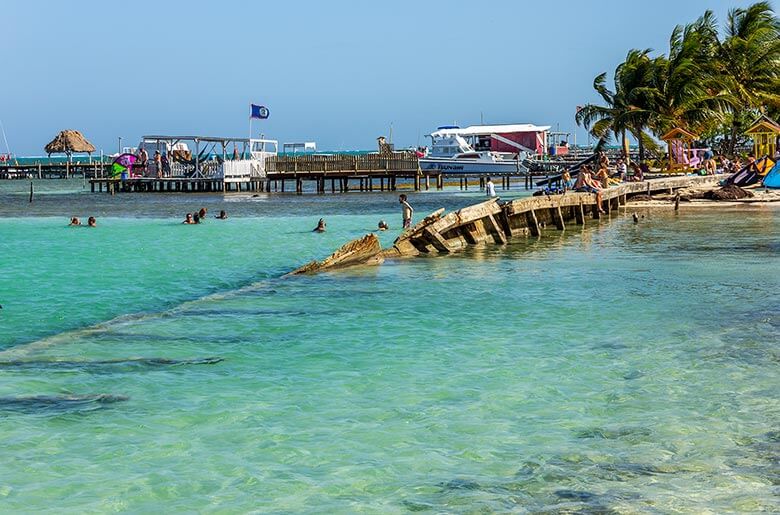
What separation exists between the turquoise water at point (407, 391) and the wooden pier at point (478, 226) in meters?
1.01

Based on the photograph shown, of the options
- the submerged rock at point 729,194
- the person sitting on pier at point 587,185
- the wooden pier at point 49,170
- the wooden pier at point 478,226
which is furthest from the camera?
the wooden pier at point 49,170

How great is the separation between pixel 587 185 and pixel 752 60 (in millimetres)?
24284

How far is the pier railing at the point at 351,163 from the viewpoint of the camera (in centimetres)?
6856

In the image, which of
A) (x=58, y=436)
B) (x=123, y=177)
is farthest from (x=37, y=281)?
(x=123, y=177)

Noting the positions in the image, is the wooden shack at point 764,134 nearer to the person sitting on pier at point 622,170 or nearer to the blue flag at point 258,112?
the person sitting on pier at point 622,170

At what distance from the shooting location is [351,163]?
69125mm

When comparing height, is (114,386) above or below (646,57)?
below

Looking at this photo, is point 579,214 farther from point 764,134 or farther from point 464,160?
point 464,160

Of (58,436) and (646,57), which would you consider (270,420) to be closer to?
(58,436)

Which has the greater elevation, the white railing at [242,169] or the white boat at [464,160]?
the white boat at [464,160]

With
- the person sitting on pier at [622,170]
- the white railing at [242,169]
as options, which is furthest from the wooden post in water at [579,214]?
the white railing at [242,169]

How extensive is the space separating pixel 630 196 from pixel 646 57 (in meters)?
13.4

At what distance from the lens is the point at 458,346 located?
11953 millimetres

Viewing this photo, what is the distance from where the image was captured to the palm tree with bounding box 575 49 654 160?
49.7 metres
